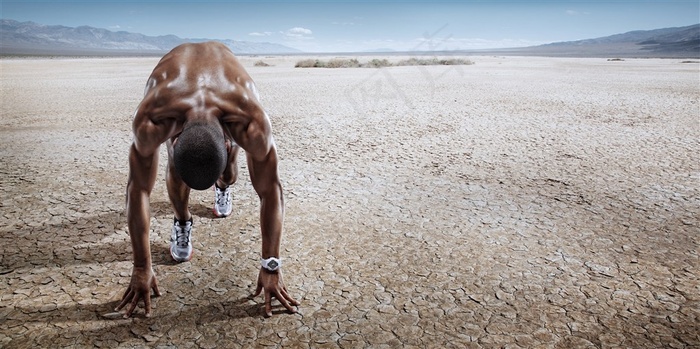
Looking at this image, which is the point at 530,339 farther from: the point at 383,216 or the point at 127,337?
the point at 127,337

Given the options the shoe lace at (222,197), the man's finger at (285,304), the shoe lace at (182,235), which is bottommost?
the man's finger at (285,304)

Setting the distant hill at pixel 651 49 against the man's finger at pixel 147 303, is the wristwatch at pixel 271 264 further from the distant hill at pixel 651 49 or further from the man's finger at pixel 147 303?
the distant hill at pixel 651 49

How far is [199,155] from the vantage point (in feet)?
6.12

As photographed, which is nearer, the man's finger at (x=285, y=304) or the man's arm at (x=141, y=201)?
the man's arm at (x=141, y=201)

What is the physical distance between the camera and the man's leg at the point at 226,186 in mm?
3311

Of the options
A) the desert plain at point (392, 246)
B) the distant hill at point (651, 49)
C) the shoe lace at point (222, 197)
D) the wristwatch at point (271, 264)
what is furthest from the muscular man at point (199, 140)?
the distant hill at point (651, 49)

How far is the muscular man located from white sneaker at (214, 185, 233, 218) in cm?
116

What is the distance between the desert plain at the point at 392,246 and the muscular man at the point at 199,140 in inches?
10.2

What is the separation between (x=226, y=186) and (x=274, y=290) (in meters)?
1.33

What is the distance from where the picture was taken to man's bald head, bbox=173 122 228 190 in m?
1.87

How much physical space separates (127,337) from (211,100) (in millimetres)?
1186

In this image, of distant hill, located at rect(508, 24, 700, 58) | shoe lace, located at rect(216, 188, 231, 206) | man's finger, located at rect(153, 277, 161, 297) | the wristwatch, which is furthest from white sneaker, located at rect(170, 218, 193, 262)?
distant hill, located at rect(508, 24, 700, 58)

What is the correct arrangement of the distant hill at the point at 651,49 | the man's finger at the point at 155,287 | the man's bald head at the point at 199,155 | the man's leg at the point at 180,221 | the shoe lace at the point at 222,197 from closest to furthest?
the man's bald head at the point at 199,155, the man's finger at the point at 155,287, the man's leg at the point at 180,221, the shoe lace at the point at 222,197, the distant hill at the point at 651,49

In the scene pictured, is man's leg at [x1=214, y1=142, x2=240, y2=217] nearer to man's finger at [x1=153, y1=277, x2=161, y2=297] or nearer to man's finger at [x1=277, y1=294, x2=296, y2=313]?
man's finger at [x1=153, y1=277, x2=161, y2=297]
